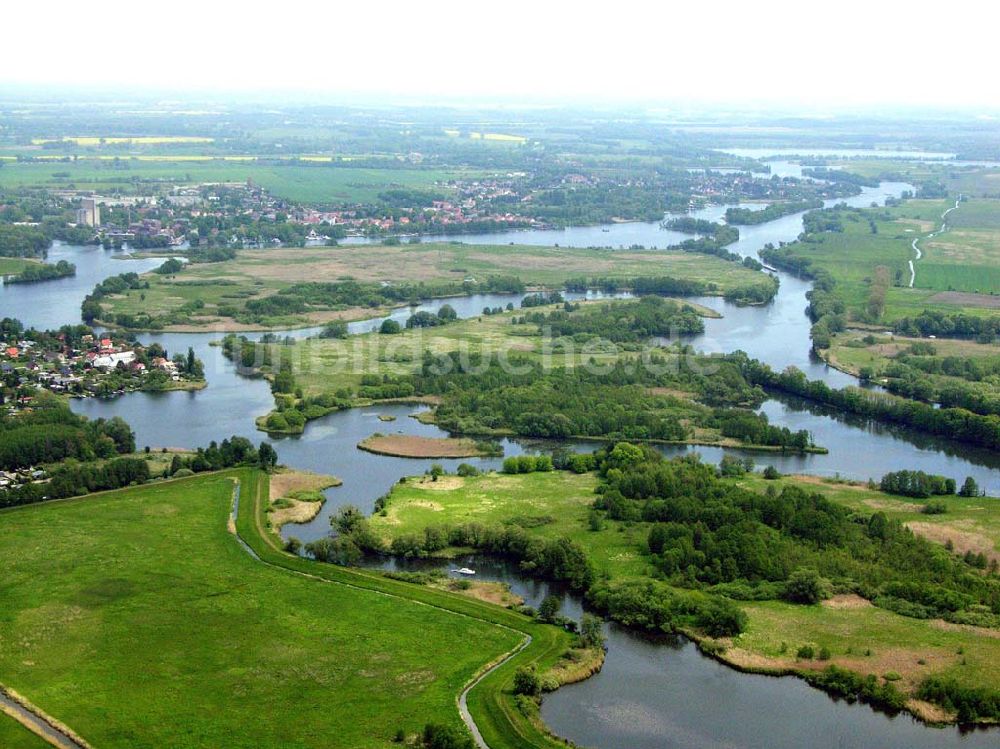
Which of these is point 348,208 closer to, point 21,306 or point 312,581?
point 21,306

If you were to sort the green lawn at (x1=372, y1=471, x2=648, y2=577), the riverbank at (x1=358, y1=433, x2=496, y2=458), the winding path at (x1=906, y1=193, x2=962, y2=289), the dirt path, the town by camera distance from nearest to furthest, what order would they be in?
the dirt path
the green lawn at (x1=372, y1=471, x2=648, y2=577)
the riverbank at (x1=358, y1=433, x2=496, y2=458)
the town
the winding path at (x1=906, y1=193, x2=962, y2=289)

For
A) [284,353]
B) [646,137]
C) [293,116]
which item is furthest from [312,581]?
[293,116]

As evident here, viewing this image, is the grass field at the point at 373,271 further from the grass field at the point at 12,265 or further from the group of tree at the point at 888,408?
the group of tree at the point at 888,408

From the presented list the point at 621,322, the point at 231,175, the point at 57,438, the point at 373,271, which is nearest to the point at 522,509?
the point at 57,438

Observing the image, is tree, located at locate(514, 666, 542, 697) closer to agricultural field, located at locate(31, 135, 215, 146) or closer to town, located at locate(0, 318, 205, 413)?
town, located at locate(0, 318, 205, 413)

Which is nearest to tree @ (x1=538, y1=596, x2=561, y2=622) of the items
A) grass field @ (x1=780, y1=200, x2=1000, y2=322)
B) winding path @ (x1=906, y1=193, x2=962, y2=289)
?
grass field @ (x1=780, y1=200, x2=1000, y2=322)
